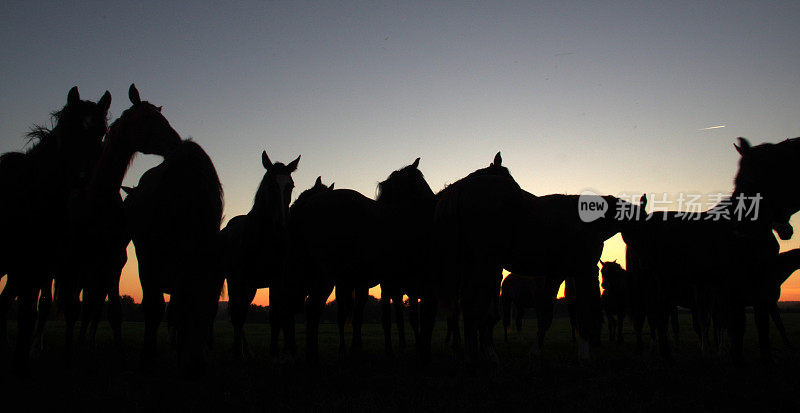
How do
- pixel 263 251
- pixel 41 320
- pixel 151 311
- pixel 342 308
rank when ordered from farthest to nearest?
pixel 342 308 → pixel 263 251 → pixel 41 320 → pixel 151 311

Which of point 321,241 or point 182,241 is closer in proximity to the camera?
point 182,241

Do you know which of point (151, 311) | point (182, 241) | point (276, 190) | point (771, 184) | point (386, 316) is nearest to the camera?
point (182, 241)

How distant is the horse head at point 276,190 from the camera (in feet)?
26.3

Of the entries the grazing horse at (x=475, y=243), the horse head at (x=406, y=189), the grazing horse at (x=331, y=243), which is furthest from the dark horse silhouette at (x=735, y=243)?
the grazing horse at (x=331, y=243)

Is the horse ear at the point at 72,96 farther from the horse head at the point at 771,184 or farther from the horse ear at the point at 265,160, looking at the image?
the horse head at the point at 771,184

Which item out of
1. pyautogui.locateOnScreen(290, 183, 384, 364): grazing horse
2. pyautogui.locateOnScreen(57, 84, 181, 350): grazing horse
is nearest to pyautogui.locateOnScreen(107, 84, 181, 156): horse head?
pyautogui.locateOnScreen(57, 84, 181, 350): grazing horse

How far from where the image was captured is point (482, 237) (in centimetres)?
684

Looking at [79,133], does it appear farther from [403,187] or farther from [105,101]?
[403,187]

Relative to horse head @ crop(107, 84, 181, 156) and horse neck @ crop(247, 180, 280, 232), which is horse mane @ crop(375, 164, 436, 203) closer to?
horse neck @ crop(247, 180, 280, 232)

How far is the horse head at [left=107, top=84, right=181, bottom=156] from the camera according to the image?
18.9 ft

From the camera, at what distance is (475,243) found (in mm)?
6863

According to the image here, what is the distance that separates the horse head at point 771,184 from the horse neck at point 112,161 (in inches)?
Result: 282

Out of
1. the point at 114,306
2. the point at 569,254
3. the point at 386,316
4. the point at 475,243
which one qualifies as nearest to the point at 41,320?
the point at 114,306

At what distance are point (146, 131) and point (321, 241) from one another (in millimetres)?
3085
